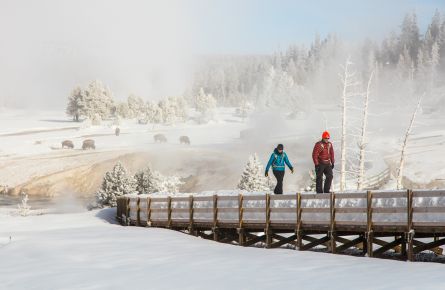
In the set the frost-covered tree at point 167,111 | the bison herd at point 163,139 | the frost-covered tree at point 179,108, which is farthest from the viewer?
the frost-covered tree at point 179,108

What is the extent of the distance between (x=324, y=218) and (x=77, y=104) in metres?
115

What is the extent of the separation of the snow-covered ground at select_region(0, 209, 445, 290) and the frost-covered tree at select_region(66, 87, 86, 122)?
10692 cm

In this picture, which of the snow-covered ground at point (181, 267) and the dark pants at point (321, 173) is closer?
the snow-covered ground at point (181, 267)

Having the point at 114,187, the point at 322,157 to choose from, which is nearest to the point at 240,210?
the point at 322,157

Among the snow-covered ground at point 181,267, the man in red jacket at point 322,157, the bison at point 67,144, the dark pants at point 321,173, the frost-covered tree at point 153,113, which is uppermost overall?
the frost-covered tree at point 153,113

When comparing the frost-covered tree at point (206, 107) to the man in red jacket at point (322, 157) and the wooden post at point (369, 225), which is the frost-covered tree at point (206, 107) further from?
the wooden post at point (369, 225)

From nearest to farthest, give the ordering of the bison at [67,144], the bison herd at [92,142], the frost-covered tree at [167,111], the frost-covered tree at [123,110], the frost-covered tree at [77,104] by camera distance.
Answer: the bison herd at [92,142] → the bison at [67,144] → the frost-covered tree at [167,111] → the frost-covered tree at [77,104] → the frost-covered tree at [123,110]

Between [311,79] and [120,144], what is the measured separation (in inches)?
3968

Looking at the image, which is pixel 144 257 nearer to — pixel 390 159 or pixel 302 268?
pixel 302 268

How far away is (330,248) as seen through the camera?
1884 cm

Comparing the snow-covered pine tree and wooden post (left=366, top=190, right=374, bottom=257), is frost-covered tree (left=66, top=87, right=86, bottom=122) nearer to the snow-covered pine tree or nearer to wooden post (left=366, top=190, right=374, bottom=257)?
the snow-covered pine tree

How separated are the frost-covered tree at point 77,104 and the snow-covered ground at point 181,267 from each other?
4210 inches

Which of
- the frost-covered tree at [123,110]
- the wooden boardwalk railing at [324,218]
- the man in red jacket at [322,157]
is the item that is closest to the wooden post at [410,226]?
the wooden boardwalk railing at [324,218]

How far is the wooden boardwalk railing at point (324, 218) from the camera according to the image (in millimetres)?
16219
